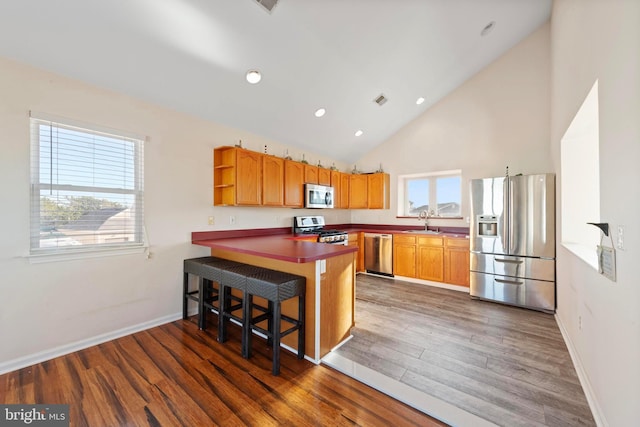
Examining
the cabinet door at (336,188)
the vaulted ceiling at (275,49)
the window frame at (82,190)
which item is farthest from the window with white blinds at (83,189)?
the cabinet door at (336,188)

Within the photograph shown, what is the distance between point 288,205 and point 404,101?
2.68m

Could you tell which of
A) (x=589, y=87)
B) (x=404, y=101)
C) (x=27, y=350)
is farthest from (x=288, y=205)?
(x=589, y=87)

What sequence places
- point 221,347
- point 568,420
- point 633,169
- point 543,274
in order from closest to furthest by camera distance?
point 633,169 → point 568,420 → point 221,347 → point 543,274

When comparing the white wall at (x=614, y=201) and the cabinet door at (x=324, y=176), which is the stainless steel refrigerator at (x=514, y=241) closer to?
the white wall at (x=614, y=201)

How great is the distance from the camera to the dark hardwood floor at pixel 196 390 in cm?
160

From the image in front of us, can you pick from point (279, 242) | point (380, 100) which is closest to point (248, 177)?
point (279, 242)

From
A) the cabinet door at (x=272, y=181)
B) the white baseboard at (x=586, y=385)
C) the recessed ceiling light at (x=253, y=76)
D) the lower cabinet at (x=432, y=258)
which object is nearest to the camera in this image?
the white baseboard at (x=586, y=385)

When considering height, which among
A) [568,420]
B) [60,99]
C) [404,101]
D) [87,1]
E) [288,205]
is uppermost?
[404,101]

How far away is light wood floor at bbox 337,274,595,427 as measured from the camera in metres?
1.73

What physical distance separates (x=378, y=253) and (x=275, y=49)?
3.78 meters

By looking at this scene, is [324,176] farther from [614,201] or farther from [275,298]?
[614,201]

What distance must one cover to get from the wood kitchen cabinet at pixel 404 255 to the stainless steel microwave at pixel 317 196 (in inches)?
56.5

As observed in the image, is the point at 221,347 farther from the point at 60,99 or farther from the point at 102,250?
the point at 60,99

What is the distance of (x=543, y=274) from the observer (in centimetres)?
335
